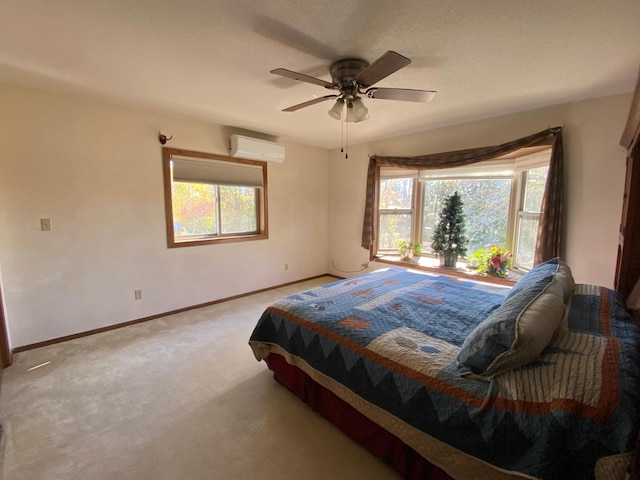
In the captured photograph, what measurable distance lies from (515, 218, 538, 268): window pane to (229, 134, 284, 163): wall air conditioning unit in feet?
10.6

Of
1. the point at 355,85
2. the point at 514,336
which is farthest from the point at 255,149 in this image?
the point at 514,336

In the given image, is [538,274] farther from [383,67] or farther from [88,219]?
[88,219]

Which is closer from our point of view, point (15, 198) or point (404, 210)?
point (15, 198)

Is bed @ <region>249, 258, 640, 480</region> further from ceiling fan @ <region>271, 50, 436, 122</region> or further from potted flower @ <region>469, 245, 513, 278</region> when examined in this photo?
ceiling fan @ <region>271, 50, 436, 122</region>

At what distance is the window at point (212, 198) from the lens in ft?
10.8

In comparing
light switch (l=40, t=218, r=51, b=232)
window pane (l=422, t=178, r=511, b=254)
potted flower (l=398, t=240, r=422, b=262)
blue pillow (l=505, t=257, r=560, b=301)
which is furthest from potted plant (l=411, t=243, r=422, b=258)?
light switch (l=40, t=218, r=51, b=232)

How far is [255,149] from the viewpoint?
3715mm

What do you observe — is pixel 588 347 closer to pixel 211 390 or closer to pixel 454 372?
pixel 454 372

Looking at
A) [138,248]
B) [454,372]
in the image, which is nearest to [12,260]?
[138,248]

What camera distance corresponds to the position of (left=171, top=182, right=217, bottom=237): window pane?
11.2ft

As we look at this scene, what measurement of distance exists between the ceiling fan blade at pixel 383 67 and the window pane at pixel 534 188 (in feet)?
7.87

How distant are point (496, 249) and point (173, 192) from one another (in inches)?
156

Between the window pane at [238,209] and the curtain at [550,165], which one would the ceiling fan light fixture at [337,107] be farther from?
the window pane at [238,209]

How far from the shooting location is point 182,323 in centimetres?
313
